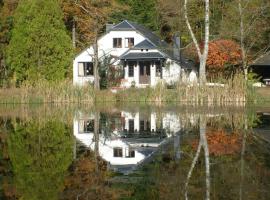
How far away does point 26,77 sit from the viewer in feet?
155

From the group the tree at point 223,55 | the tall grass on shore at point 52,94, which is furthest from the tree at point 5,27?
the tree at point 223,55

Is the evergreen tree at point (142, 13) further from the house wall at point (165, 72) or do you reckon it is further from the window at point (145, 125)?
the window at point (145, 125)

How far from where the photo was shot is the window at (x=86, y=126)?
2066 cm

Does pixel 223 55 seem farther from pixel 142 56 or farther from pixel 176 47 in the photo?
pixel 142 56

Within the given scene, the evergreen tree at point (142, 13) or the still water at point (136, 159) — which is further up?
the evergreen tree at point (142, 13)

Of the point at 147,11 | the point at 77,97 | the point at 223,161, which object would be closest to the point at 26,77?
the point at 77,97

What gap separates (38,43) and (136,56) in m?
8.12

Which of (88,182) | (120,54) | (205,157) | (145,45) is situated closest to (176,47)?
(145,45)

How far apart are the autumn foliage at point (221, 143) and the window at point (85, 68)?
3597 cm

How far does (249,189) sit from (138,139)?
8.27 meters

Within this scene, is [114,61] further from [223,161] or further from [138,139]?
[223,161]

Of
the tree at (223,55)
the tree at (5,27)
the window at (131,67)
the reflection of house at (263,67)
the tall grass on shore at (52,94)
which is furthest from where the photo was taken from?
the window at (131,67)

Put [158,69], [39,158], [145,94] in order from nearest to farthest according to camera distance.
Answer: [39,158] → [145,94] → [158,69]

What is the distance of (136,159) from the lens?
45.6 feet
